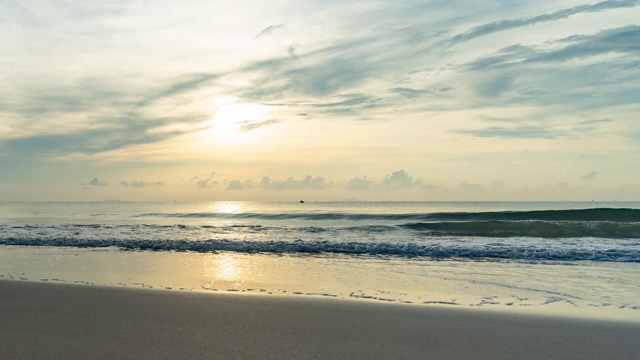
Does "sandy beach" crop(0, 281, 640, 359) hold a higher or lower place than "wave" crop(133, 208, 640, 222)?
lower

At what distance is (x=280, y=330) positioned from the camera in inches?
197

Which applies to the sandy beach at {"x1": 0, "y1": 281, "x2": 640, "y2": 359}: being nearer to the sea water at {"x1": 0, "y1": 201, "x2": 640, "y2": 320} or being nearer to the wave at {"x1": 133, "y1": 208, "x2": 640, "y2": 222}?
the sea water at {"x1": 0, "y1": 201, "x2": 640, "y2": 320}

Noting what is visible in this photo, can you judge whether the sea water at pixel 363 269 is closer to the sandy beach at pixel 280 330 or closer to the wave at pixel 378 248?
the wave at pixel 378 248

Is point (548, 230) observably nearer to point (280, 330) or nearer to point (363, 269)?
point (363, 269)

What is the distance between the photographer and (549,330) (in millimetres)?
5168

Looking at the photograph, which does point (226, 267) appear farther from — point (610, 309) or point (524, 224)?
point (524, 224)

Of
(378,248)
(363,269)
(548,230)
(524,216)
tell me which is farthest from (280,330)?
(524,216)

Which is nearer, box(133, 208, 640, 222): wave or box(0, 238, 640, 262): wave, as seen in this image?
box(0, 238, 640, 262): wave

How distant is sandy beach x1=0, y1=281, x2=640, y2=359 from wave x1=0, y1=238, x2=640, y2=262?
7.41 m

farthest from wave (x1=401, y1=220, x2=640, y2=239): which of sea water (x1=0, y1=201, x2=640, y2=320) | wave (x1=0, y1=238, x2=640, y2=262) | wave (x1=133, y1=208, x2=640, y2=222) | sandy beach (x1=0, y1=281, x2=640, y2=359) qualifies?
sandy beach (x1=0, y1=281, x2=640, y2=359)

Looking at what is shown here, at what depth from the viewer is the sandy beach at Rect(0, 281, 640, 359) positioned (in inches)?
169

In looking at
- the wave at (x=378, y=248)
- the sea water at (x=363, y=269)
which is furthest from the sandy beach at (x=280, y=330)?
the wave at (x=378, y=248)

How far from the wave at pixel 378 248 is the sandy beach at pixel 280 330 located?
7.41 meters

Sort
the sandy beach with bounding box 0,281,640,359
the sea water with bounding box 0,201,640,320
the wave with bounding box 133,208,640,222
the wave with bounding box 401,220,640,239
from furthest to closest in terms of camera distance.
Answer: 1. the wave with bounding box 133,208,640,222
2. the wave with bounding box 401,220,640,239
3. the sea water with bounding box 0,201,640,320
4. the sandy beach with bounding box 0,281,640,359
